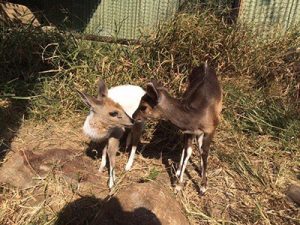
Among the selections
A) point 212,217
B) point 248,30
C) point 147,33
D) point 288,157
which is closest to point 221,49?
point 248,30

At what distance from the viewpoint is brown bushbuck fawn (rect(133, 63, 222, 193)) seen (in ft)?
14.3

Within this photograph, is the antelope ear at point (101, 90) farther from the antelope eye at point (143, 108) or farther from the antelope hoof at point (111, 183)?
the antelope hoof at point (111, 183)

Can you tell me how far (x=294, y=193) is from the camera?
478 centimetres

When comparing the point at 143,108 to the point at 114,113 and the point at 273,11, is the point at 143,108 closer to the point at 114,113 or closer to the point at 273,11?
the point at 114,113

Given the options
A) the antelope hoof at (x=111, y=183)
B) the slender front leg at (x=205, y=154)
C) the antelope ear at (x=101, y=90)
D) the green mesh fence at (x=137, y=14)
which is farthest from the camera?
the green mesh fence at (x=137, y=14)

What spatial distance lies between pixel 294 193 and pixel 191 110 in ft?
5.17

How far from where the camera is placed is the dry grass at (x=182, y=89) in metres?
5.21

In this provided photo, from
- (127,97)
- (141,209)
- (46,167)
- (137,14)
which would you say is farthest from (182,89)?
(137,14)

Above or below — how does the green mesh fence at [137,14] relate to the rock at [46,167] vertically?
above

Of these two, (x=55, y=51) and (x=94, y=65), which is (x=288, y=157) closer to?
(x=94, y=65)

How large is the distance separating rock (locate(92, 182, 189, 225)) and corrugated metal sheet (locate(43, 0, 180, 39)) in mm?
5625

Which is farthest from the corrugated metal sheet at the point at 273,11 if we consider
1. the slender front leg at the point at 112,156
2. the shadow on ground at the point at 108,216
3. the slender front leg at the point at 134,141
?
the shadow on ground at the point at 108,216

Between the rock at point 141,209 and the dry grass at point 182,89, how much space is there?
3.17 feet

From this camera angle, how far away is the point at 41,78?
21.4 feet
